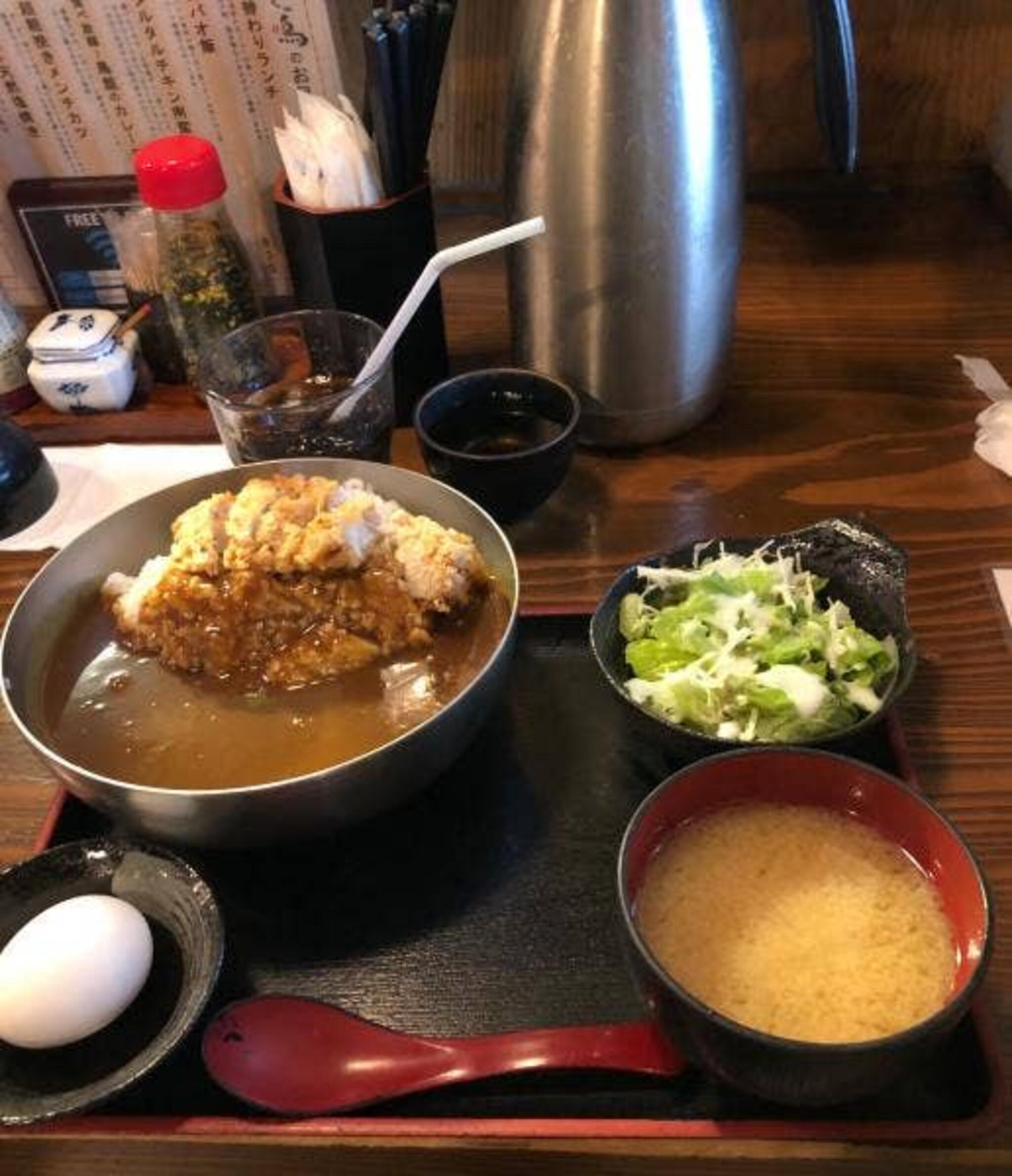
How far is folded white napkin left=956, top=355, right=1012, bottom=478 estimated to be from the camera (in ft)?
4.63

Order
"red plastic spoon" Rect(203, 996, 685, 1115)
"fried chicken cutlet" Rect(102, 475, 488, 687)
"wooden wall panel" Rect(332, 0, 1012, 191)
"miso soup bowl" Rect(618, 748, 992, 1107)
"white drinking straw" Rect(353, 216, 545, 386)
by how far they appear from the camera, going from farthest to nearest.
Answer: "wooden wall panel" Rect(332, 0, 1012, 191), "white drinking straw" Rect(353, 216, 545, 386), "fried chicken cutlet" Rect(102, 475, 488, 687), "red plastic spoon" Rect(203, 996, 685, 1115), "miso soup bowl" Rect(618, 748, 992, 1107)

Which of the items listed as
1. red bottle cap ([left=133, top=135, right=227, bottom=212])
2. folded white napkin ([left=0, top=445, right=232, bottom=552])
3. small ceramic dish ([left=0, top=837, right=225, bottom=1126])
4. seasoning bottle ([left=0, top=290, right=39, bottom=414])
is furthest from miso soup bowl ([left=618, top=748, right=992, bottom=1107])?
seasoning bottle ([left=0, top=290, right=39, bottom=414])

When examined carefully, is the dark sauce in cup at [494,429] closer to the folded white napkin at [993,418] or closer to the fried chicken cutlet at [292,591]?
the fried chicken cutlet at [292,591]

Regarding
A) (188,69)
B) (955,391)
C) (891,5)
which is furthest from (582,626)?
(891,5)

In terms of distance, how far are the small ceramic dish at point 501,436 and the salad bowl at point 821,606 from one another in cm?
22

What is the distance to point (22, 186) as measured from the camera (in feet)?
5.57

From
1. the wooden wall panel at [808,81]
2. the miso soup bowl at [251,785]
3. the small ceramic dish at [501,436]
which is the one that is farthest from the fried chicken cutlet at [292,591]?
the wooden wall panel at [808,81]

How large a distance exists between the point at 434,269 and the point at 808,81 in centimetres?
106

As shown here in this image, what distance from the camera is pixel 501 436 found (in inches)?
56.5

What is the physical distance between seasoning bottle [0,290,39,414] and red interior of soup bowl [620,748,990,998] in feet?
4.28

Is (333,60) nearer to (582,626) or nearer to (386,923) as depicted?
(582,626)

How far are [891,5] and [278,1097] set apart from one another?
1976 millimetres

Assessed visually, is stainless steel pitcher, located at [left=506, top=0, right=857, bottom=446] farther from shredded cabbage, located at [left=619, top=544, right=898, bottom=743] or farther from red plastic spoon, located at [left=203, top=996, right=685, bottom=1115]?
red plastic spoon, located at [left=203, top=996, right=685, bottom=1115]

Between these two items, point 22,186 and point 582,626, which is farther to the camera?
point 22,186
